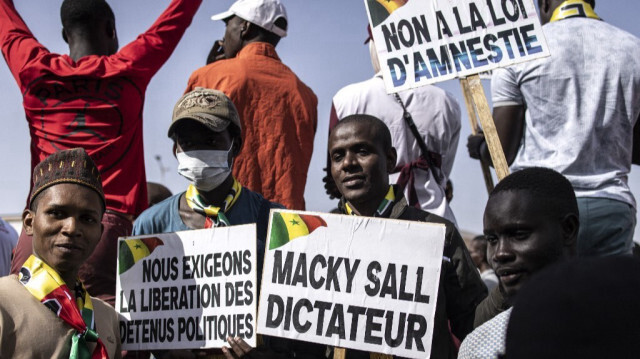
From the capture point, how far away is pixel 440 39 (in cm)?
501

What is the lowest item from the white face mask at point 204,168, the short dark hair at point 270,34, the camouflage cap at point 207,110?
the white face mask at point 204,168

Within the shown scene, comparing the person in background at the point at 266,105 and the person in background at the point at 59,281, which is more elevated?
the person in background at the point at 266,105

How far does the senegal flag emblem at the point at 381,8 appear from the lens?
16.6 feet

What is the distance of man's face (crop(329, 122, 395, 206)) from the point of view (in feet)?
15.5

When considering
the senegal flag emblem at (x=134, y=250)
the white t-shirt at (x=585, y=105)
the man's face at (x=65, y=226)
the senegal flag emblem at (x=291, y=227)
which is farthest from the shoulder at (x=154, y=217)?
the white t-shirt at (x=585, y=105)

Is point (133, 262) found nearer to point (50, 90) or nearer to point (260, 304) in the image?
point (260, 304)

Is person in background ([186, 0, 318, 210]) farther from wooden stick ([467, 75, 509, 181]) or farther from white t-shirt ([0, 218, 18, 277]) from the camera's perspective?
white t-shirt ([0, 218, 18, 277])

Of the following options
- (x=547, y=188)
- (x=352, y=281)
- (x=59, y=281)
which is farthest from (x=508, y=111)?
(x=59, y=281)

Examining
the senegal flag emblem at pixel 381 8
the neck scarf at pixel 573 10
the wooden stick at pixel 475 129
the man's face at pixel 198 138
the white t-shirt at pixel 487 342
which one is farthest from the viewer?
the wooden stick at pixel 475 129

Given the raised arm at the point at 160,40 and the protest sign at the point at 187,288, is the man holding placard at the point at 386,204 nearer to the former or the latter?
the protest sign at the point at 187,288

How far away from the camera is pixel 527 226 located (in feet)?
12.2

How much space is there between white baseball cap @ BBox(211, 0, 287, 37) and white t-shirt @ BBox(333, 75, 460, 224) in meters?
0.75

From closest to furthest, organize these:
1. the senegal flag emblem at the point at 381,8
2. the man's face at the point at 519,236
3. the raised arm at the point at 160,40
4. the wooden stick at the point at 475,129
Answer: the man's face at the point at 519,236 → the senegal flag emblem at the point at 381,8 → the raised arm at the point at 160,40 → the wooden stick at the point at 475,129

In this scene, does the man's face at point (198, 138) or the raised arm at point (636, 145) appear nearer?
the man's face at point (198, 138)
